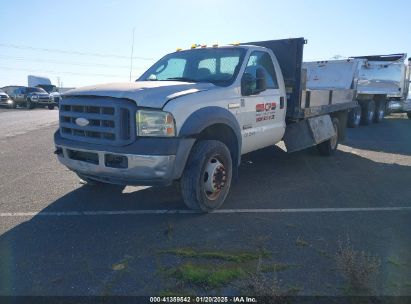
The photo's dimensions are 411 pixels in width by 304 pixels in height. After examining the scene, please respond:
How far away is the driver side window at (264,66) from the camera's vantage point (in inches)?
217

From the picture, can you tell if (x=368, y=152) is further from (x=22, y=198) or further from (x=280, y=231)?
(x=22, y=198)

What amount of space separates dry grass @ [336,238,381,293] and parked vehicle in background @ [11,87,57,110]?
3229cm

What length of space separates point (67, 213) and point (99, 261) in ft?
4.84

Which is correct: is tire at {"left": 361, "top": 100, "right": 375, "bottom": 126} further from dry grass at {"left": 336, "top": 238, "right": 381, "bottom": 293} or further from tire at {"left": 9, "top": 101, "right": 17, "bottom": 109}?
tire at {"left": 9, "top": 101, "right": 17, "bottom": 109}

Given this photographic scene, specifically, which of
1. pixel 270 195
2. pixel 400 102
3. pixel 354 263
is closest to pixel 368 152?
pixel 270 195

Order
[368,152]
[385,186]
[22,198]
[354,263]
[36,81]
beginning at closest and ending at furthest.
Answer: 1. [354,263]
2. [22,198]
3. [385,186]
4. [368,152]
5. [36,81]

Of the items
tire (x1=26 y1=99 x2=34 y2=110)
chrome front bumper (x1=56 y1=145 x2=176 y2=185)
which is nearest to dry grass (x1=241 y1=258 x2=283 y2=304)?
chrome front bumper (x1=56 y1=145 x2=176 y2=185)

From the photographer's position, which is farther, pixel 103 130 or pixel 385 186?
pixel 385 186

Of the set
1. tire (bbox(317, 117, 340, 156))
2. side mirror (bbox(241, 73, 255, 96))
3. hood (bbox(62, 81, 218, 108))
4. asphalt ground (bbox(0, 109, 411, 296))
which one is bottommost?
asphalt ground (bbox(0, 109, 411, 296))

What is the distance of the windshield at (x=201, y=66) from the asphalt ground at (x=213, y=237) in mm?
1695

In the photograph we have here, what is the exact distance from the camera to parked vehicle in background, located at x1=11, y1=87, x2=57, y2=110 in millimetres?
31750

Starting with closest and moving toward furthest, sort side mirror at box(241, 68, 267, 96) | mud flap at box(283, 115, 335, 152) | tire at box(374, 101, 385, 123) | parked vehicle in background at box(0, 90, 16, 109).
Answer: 1. side mirror at box(241, 68, 267, 96)
2. mud flap at box(283, 115, 335, 152)
3. tire at box(374, 101, 385, 123)
4. parked vehicle in background at box(0, 90, 16, 109)

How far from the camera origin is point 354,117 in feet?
50.7

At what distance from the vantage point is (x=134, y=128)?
13.3 feet
